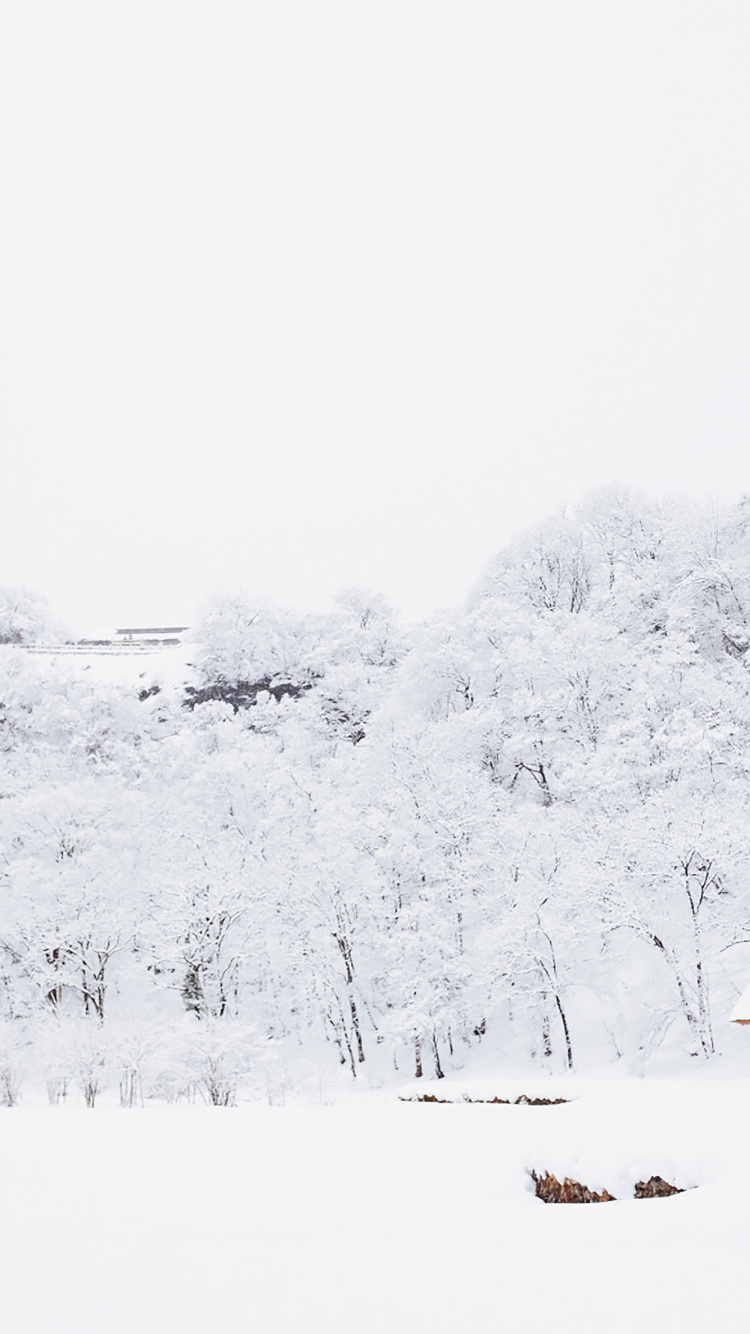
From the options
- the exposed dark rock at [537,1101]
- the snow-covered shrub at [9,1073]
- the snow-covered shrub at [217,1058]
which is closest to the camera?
the exposed dark rock at [537,1101]

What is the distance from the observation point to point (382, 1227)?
230 inches

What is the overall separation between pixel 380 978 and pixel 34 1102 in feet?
41.2

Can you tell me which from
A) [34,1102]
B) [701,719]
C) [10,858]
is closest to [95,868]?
[10,858]

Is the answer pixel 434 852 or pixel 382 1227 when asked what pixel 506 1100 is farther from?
pixel 382 1227

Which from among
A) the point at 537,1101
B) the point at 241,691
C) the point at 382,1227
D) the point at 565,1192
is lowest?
the point at 537,1101

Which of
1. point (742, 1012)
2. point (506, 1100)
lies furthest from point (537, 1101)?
point (742, 1012)

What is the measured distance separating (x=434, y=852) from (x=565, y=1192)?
64.4 ft

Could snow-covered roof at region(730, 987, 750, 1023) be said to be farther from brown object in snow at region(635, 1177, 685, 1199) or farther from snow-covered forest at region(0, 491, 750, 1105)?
snow-covered forest at region(0, 491, 750, 1105)

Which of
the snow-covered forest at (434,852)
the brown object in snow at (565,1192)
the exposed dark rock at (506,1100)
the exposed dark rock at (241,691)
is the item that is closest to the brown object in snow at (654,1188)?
the brown object in snow at (565,1192)

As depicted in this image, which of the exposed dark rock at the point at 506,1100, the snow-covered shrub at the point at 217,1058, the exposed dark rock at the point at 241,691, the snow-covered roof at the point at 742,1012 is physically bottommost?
the exposed dark rock at the point at 506,1100

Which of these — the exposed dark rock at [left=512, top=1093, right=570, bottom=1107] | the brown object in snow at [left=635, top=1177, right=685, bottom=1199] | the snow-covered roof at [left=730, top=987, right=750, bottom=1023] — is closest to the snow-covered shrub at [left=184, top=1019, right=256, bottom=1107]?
the exposed dark rock at [left=512, top=1093, right=570, bottom=1107]

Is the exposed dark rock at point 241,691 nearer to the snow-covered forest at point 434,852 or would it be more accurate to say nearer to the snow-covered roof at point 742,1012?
the snow-covered forest at point 434,852

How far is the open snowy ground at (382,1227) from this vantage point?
4.31m

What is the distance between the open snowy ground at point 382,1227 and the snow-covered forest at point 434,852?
483 inches
